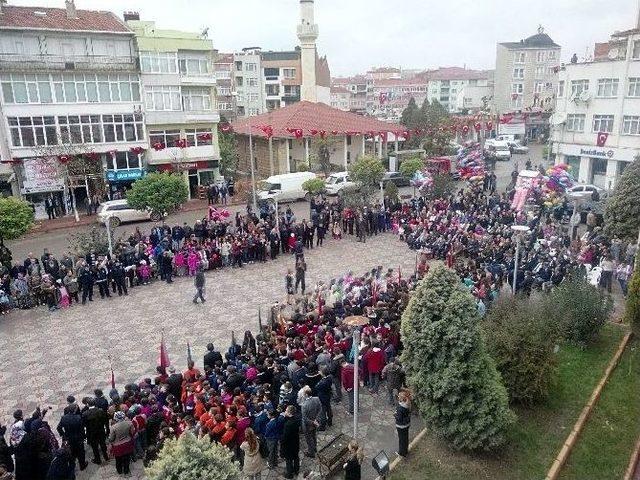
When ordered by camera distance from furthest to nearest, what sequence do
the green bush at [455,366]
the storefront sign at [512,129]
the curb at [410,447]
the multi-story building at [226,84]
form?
1. the multi-story building at [226,84]
2. the storefront sign at [512,129]
3. the curb at [410,447]
4. the green bush at [455,366]

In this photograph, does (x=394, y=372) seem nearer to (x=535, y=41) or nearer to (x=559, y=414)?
(x=559, y=414)

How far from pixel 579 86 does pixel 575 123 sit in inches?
101

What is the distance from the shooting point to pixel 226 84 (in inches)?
3105

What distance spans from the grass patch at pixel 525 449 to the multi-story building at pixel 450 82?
3711 inches

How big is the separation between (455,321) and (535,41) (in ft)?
248

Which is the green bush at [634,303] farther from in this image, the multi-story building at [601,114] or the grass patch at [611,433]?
the multi-story building at [601,114]

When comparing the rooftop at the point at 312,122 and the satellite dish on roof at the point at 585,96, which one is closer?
the satellite dish on roof at the point at 585,96

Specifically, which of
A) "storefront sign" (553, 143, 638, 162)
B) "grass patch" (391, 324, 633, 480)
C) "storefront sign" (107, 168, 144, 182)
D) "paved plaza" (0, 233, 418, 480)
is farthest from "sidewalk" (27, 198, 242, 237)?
"storefront sign" (553, 143, 638, 162)

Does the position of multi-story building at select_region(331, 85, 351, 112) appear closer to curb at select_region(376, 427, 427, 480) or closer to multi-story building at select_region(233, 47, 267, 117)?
multi-story building at select_region(233, 47, 267, 117)

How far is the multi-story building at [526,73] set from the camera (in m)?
72.8

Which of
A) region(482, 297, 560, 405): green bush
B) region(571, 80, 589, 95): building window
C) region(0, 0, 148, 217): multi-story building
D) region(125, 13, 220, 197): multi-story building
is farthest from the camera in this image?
region(571, 80, 589, 95): building window

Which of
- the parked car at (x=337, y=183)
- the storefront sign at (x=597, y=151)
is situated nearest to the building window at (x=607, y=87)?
the storefront sign at (x=597, y=151)

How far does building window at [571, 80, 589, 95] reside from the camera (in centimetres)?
3726

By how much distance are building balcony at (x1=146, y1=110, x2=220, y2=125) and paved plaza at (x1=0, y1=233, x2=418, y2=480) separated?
16260mm
